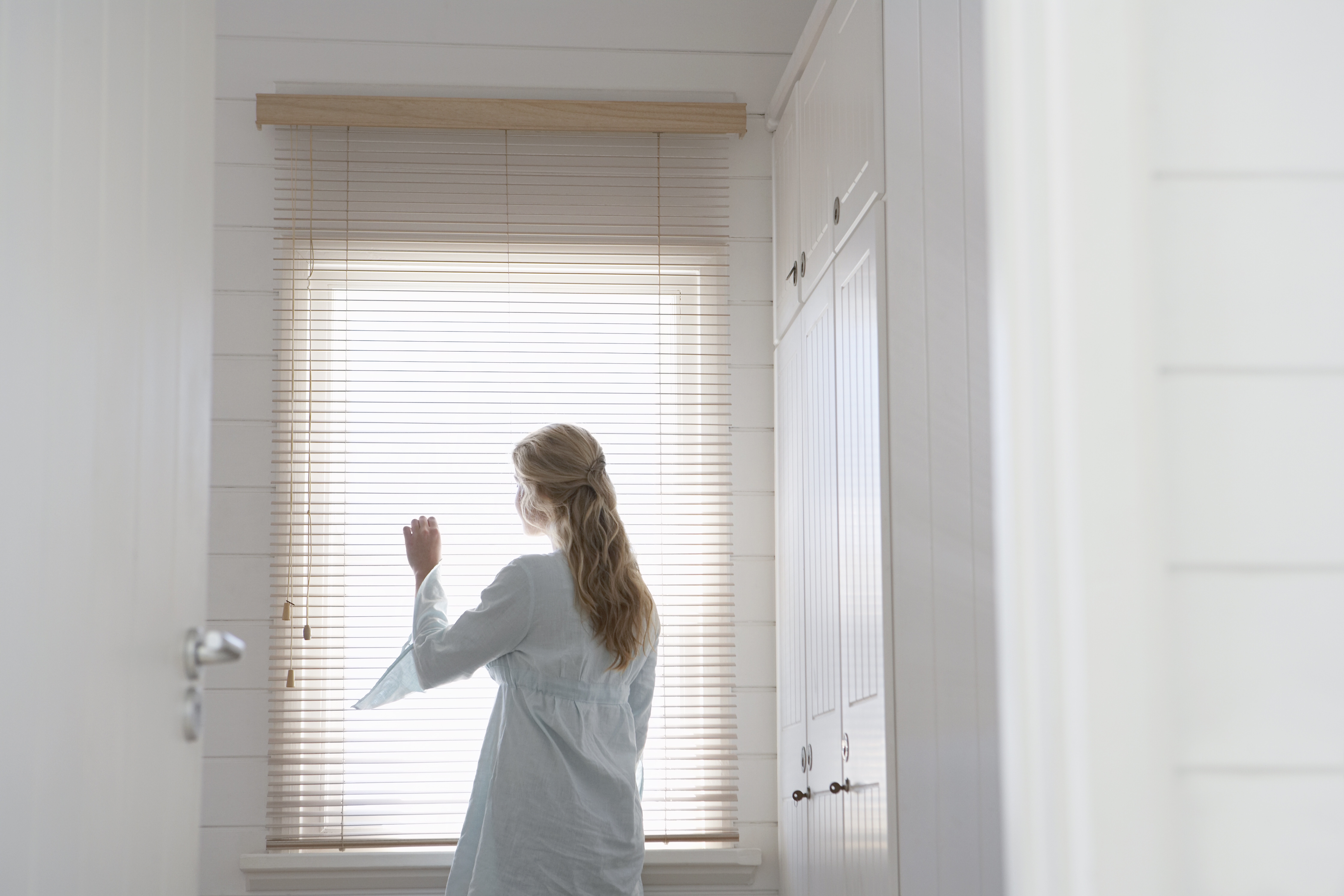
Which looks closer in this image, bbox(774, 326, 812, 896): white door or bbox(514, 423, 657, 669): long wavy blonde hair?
bbox(514, 423, 657, 669): long wavy blonde hair

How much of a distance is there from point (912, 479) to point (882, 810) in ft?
1.55

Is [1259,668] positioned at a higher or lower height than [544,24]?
lower

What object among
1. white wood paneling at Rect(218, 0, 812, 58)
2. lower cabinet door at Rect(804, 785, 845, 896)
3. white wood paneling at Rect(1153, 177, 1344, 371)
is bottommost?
lower cabinet door at Rect(804, 785, 845, 896)

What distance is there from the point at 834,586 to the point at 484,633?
656 mm

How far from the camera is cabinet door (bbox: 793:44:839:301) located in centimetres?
220

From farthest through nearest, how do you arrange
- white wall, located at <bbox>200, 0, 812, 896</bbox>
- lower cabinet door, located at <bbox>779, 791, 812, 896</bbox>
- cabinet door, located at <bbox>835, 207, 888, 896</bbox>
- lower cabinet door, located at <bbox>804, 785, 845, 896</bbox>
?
white wall, located at <bbox>200, 0, 812, 896</bbox> < lower cabinet door, located at <bbox>779, 791, 812, 896</bbox> < lower cabinet door, located at <bbox>804, 785, 845, 896</bbox> < cabinet door, located at <bbox>835, 207, 888, 896</bbox>

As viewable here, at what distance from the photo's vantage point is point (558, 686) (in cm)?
225

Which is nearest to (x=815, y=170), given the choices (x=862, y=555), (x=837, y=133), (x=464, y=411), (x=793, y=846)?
(x=837, y=133)

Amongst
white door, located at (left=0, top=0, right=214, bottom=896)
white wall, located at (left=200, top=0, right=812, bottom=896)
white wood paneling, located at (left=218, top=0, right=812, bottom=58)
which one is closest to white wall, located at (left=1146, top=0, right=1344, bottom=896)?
white door, located at (left=0, top=0, right=214, bottom=896)

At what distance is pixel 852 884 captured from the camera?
1.94m

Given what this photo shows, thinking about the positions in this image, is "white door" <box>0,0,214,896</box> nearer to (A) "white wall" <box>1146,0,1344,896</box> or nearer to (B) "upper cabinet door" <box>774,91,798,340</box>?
(A) "white wall" <box>1146,0,1344,896</box>

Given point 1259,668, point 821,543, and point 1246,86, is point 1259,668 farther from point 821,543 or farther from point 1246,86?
point 821,543

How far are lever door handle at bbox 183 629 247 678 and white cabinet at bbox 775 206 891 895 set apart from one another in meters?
0.92

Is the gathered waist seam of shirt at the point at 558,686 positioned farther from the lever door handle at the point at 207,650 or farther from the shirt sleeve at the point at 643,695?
the lever door handle at the point at 207,650
